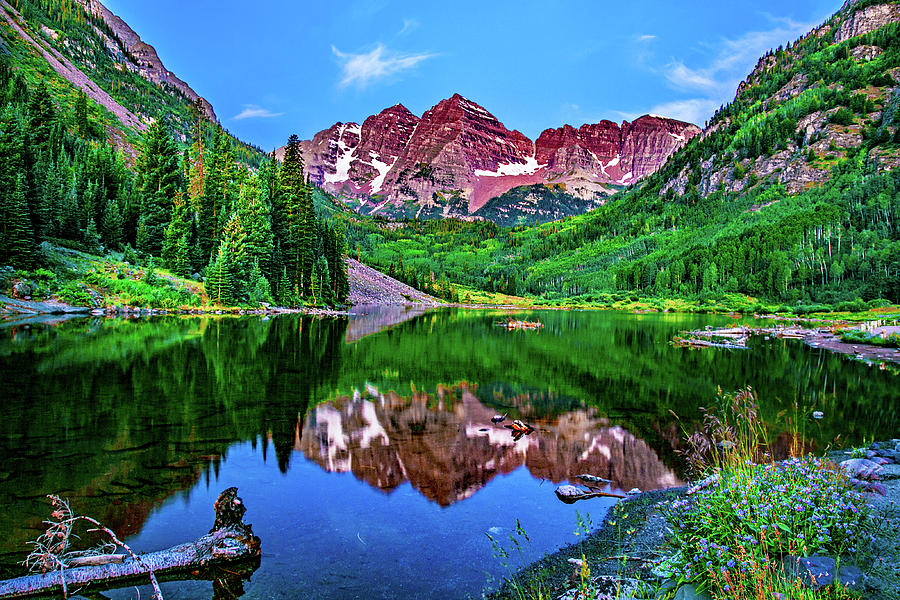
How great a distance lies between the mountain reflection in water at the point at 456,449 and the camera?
11.9 metres

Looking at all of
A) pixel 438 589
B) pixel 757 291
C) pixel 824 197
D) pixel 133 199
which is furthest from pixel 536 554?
pixel 824 197

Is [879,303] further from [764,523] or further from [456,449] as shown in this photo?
[764,523]

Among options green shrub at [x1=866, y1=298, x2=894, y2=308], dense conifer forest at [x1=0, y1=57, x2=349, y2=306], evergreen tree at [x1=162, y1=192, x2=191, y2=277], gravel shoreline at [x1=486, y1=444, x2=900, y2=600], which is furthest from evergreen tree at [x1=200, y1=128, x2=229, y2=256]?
green shrub at [x1=866, y1=298, x2=894, y2=308]

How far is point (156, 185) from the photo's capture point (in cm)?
7712

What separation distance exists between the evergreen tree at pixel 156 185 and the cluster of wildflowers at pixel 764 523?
82.7 meters

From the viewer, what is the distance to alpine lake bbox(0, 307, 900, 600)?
8031 mm

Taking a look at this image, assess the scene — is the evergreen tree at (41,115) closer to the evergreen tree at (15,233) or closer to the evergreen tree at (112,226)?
the evergreen tree at (112,226)

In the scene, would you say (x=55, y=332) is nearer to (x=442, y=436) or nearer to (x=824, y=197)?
(x=442, y=436)

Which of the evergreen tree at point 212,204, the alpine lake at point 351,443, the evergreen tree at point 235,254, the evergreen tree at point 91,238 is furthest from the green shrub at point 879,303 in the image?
the evergreen tree at point 91,238

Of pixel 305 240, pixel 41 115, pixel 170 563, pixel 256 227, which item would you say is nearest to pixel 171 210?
pixel 256 227

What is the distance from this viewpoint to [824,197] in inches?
7446

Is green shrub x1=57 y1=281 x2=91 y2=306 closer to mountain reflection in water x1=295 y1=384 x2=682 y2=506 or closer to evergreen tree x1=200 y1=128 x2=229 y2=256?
evergreen tree x1=200 y1=128 x2=229 y2=256

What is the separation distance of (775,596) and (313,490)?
8.99 meters

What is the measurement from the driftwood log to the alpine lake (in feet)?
1.03
